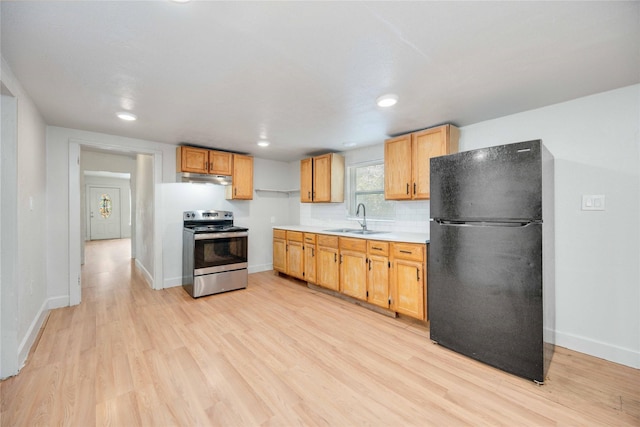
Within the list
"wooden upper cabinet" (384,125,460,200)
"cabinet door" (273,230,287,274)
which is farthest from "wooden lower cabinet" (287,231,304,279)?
"wooden upper cabinet" (384,125,460,200)

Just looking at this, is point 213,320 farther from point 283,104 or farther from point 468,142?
point 468,142

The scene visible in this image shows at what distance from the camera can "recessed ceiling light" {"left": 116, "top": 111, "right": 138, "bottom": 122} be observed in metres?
2.81

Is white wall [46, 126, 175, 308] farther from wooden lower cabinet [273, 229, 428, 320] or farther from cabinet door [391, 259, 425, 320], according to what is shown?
cabinet door [391, 259, 425, 320]

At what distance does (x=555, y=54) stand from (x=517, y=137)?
3.86 feet

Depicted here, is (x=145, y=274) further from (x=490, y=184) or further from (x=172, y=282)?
(x=490, y=184)

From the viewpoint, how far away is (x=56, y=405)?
169 cm

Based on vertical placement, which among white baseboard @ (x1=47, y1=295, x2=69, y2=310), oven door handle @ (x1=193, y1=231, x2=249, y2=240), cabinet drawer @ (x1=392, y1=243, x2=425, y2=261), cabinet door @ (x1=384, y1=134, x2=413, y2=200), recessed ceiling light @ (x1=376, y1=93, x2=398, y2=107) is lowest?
white baseboard @ (x1=47, y1=295, x2=69, y2=310)

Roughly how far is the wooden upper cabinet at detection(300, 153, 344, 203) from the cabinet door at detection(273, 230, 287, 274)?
82cm

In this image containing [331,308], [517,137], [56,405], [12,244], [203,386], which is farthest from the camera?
[331,308]

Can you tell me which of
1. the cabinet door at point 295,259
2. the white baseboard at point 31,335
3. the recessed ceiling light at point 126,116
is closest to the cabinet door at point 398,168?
the cabinet door at point 295,259

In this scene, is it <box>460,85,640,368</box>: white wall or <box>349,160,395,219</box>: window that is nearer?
<box>460,85,640,368</box>: white wall

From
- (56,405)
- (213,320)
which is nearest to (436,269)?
(213,320)

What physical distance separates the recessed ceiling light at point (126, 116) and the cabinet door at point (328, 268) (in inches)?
108

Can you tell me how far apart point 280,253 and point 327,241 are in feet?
3.99
